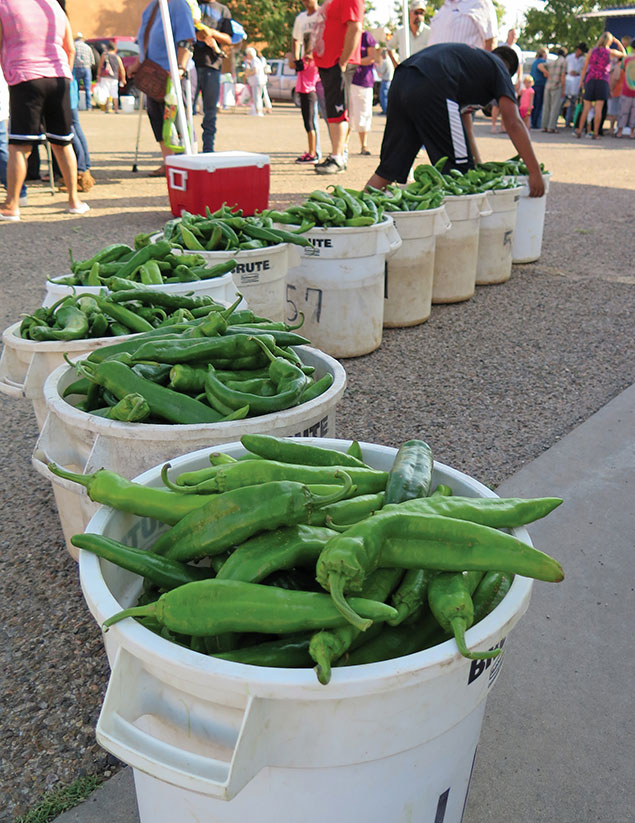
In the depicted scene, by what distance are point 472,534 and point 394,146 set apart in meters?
5.66

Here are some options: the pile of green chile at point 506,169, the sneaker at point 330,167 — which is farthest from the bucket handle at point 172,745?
the sneaker at point 330,167

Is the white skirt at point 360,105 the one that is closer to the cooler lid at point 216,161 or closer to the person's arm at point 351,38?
the person's arm at point 351,38

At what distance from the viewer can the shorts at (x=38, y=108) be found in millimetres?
7289

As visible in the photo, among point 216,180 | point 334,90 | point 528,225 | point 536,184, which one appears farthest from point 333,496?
point 334,90

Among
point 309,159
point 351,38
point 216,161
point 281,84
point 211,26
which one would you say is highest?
point 211,26

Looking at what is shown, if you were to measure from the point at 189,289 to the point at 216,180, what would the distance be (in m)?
2.77

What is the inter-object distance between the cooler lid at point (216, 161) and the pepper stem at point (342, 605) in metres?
4.87

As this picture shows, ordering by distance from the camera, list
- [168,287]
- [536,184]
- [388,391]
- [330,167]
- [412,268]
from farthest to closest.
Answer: [330,167] < [536,184] < [412,268] < [388,391] < [168,287]

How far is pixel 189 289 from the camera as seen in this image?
10.4 ft

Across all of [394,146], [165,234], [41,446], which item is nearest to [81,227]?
[394,146]

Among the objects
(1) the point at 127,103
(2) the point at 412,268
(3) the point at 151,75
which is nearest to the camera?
(2) the point at 412,268

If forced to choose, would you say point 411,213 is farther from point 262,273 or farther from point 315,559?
point 315,559

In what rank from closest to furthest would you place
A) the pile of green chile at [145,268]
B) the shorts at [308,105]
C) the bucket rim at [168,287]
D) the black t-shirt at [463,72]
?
the bucket rim at [168,287] < the pile of green chile at [145,268] < the black t-shirt at [463,72] < the shorts at [308,105]

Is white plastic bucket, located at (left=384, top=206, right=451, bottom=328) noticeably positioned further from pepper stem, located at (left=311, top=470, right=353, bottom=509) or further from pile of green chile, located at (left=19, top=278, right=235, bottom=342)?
pepper stem, located at (left=311, top=470, right=353, bottom=509)
